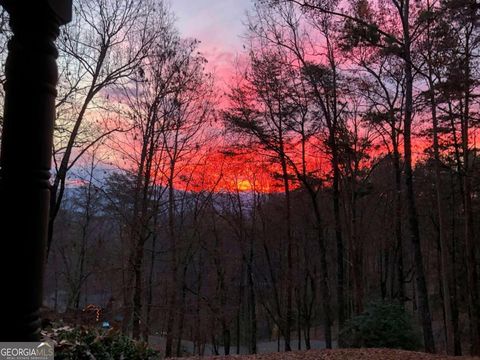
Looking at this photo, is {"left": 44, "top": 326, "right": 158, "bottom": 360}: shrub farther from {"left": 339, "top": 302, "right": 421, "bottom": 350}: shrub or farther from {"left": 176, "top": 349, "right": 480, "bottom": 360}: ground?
{"left": 339, "top": 302, "right": 421, "bottom": 350}: shrub

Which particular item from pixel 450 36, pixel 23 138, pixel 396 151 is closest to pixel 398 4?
pixel 450 36

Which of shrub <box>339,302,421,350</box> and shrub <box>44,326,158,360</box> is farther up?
shrub <box>44,326,158,360</box>

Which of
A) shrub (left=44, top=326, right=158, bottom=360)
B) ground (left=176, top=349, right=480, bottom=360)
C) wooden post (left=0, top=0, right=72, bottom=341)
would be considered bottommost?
ground (left=176, top=349, right=480, bottom=360)

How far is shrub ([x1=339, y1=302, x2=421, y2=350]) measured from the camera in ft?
39.9

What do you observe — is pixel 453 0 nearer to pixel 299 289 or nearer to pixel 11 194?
pixel 11 194

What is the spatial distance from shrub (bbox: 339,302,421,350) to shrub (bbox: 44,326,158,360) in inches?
345

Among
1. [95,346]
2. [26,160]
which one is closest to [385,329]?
[95,346]

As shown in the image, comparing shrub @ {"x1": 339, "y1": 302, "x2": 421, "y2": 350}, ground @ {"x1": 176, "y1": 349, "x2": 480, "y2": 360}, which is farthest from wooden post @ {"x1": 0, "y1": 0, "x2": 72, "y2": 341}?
shrub @ {"x1": 339, "y1": 302, "x2": 421, "y2": 350}

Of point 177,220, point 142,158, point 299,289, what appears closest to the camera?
point 142,158

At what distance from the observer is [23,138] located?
1.31 meters

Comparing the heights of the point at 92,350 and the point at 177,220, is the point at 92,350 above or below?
below

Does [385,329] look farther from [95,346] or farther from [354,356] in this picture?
[95,346]

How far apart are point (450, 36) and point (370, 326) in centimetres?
837

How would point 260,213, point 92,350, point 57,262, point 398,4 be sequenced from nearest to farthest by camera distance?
point 92,350, point 398,4, point 57,262, point 260,213
